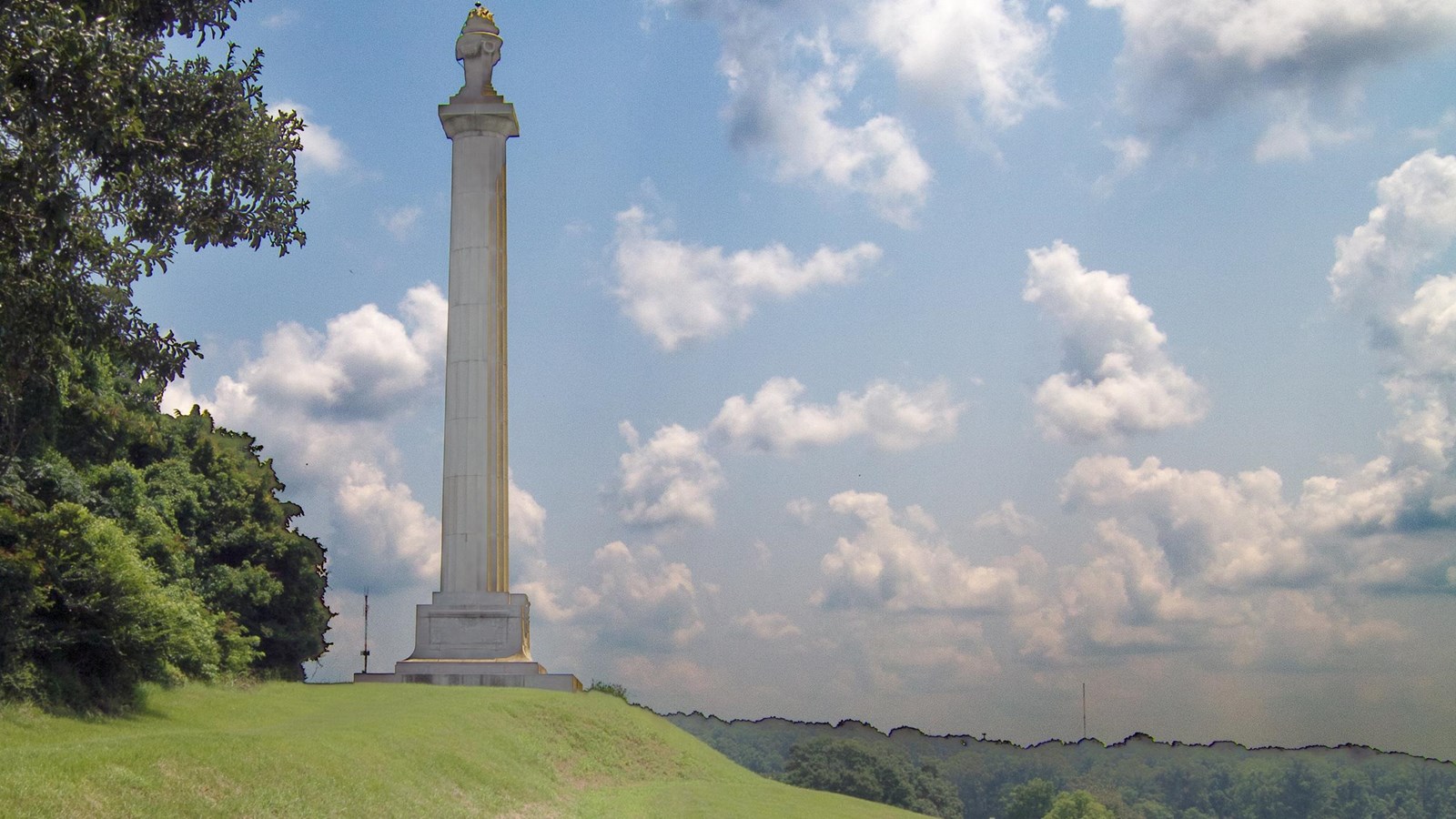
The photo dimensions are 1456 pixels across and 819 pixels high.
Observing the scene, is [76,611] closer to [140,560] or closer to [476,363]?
[140,560]

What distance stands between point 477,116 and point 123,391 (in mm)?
15915

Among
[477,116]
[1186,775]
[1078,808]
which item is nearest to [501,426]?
[477,116]

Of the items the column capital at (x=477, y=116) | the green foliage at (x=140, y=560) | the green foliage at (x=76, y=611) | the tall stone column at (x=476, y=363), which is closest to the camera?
the green foliage at (x=76, y=611)

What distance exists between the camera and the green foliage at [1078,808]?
272 feet

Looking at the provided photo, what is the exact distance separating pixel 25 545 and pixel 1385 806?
4108 inches

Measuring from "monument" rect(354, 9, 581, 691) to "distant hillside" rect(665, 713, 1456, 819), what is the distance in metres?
56.2

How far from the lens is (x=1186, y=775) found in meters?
109

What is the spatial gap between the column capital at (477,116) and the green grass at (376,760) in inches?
788

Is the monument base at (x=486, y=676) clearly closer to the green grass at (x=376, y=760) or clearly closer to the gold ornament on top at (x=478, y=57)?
the green grass at (x=376, y=760)

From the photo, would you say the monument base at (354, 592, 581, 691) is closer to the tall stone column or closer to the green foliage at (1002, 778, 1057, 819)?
the tall stone column

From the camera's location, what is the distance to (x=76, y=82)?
13211 millimetres

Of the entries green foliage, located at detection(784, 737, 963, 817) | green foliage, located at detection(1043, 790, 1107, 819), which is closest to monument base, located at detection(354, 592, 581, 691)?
green foliage, located at detection(784, 737, 963, 817)

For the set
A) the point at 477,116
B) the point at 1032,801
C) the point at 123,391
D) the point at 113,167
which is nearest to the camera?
the point at 113,167

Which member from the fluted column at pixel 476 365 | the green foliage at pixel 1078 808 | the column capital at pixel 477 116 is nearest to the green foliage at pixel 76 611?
the fluted column at pixel 476 365
